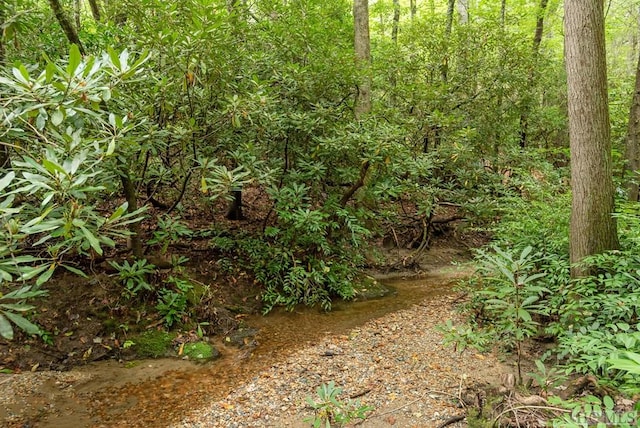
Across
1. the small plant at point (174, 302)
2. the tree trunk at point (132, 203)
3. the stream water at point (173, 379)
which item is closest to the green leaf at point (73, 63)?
the tree trunk at point (132, 203)

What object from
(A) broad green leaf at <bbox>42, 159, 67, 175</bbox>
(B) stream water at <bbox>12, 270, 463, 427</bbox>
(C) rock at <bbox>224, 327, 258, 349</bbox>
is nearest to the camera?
(A) broad green leaf at <bbox>42, 159, 67, 175</bbox>

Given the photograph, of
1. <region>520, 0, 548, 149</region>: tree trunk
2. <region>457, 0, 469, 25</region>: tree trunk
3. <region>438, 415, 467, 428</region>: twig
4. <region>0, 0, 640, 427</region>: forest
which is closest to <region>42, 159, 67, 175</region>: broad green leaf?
<region>0, 0, 640, 427</region>: forest

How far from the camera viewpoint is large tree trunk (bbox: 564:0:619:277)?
3363 millimetres

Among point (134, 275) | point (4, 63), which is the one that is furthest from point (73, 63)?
point (134, 275)

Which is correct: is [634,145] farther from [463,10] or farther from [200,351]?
[200,351]

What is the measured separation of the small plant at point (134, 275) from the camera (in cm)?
411

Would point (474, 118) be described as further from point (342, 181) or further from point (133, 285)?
point (133, 285)

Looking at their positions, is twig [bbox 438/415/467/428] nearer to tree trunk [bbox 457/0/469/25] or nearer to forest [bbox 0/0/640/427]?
forest [bbox 0/0/640/427]

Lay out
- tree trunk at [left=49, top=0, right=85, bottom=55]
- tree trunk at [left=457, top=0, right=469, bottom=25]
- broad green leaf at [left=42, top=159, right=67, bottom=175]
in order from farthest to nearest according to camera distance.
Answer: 1. tree trunk at [left=457, top=0, right=469, bottom=25]
2. tree trunk at [left=49, top=0, right=85, bottom=55]
3. broad green leaf at [left=42, top=159, right=67, bottom=175]

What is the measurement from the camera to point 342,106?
5.84 m

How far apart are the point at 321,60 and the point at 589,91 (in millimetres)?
3509

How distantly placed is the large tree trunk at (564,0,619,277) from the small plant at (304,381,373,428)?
2.35 m

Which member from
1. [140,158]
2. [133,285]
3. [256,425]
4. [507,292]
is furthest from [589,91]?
[133,285]

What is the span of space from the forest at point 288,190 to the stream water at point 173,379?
0.29m
